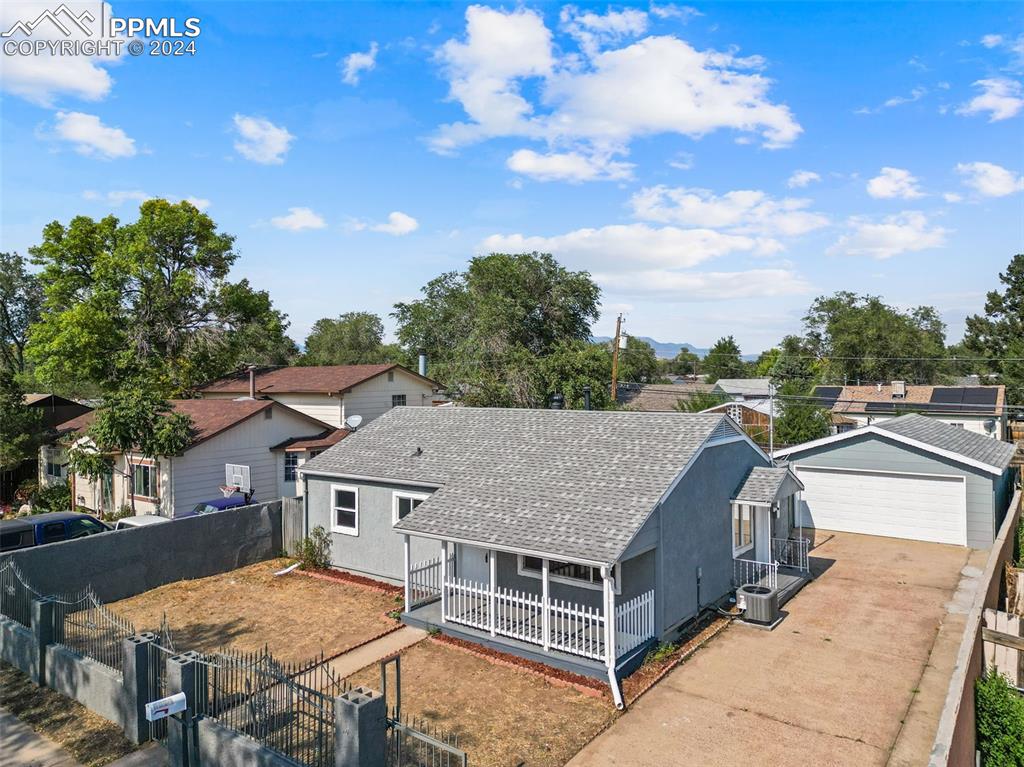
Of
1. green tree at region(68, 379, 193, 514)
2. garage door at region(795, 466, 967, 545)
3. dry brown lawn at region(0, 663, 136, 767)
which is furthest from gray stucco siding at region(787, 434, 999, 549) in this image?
green tree at region(68, 379, 193, 514)

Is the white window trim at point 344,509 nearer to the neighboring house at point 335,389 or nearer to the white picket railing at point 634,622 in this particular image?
the white picket railing at point 634,622

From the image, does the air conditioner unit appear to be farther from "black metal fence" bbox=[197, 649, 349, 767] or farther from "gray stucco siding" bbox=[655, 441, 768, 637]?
"black metal fence" bbox=[197, 649, 349, 767]

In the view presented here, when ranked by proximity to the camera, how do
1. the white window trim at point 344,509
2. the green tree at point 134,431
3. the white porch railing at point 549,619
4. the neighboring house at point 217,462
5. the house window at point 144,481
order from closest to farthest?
1. the white porch railing at point 549,619
2. the white window trim at point 344,509
3. the green tree at point 134,431
4. the neighboring house at point 217,462
5. the house window at point 144,481

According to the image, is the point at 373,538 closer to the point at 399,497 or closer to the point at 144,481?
the point at 399,497

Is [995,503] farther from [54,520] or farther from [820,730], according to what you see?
[54,520]

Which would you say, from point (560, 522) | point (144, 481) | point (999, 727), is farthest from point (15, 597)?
point (999, 727)

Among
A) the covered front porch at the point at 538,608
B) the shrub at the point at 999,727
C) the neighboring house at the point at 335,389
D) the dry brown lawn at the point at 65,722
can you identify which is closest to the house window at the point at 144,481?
the neighboring house at the point at 335,389
